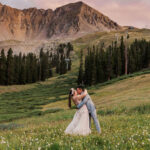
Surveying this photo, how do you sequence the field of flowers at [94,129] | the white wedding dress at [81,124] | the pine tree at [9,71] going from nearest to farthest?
→ 1. the field of flowers at [94,129]
2. the white wedding dress at [81,124]
3. the pine tree at [9,71]

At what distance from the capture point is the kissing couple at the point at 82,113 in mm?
11109

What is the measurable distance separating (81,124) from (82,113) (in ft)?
1.72

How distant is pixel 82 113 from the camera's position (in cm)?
1134

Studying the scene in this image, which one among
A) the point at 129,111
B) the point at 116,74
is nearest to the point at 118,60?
the point at 116,74

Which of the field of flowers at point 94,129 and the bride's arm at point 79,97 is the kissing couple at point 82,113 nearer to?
the bride's arm at point 79,97

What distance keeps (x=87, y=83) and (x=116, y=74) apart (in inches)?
539

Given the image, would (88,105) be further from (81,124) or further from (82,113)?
(81,124)

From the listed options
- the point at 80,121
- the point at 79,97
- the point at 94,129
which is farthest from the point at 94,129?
the point at 79,97

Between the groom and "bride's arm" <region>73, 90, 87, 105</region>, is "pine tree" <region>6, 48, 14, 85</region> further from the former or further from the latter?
the groom

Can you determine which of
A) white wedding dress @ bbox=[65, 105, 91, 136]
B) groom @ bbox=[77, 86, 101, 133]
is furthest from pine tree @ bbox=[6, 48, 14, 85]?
groom @ bbox=[77, 86, 101, 133]

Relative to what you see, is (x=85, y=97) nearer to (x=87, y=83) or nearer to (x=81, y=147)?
(x=81, y=147)

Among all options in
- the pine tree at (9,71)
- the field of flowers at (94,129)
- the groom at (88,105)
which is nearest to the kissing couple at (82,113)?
the groom at (88,105)

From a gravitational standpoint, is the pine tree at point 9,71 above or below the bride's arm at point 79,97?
below

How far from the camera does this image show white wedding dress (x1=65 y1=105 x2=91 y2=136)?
11070mm
